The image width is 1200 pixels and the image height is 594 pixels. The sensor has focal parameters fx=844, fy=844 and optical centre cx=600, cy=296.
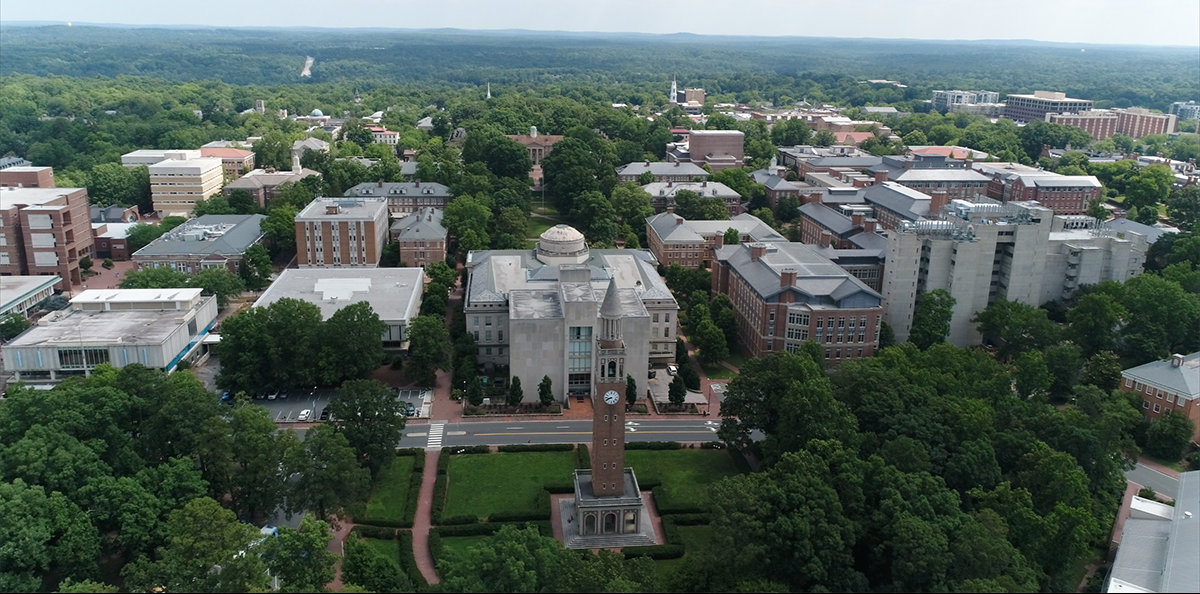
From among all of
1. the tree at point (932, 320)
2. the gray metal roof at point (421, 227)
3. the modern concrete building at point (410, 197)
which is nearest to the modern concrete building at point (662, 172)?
the modern concrete building at point (410, 197)

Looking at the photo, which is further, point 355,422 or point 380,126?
point 380,126

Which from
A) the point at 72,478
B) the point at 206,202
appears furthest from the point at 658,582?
the point at 206,202

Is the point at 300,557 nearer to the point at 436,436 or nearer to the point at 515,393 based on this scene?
the point at 436,436

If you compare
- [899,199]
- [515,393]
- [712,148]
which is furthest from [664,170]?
[515,393]

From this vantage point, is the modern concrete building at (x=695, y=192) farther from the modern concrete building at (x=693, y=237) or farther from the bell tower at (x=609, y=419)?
the bell tower at (x=609, y=419)

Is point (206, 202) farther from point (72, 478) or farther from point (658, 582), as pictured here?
point (658, 582)
